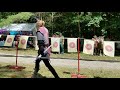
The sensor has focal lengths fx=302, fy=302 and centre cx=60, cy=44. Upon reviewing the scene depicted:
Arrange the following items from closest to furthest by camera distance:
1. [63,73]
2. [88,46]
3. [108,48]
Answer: [108,48] → [88,46] → [63,73]

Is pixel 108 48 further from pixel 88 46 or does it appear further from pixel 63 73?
pixel 63 73

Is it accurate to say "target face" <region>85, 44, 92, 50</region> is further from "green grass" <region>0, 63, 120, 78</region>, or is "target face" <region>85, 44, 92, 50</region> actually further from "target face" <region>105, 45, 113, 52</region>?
"green grass" <region>0, 63, 120, 78</region>

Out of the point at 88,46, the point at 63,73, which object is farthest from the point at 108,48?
the point at 63,73

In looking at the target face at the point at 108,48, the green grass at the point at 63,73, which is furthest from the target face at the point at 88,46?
the green grass at the point at 63,73

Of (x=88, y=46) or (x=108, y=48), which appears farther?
(x=88, y=46)

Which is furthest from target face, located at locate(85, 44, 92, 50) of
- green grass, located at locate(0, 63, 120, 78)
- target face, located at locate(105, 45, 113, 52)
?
green grass, located at locate(0, 63, 120, 78)

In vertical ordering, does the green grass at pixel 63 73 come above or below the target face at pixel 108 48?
below

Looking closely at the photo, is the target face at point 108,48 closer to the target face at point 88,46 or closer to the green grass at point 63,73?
the target face at point 88,46

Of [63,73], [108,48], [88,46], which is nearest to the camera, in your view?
[108,48]

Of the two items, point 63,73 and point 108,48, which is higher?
point 108,48
